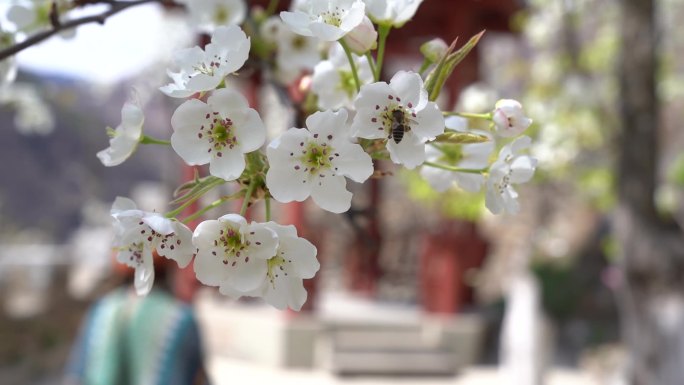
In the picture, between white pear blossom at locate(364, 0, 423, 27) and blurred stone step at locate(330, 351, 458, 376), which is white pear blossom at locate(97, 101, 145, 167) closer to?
white pear blossom at locate(364, 0, 423, 27)

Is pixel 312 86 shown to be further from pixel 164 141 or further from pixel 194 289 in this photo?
pixel 194 289

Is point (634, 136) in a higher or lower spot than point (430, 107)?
higher

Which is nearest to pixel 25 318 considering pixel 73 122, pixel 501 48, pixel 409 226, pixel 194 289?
pixel 194 289

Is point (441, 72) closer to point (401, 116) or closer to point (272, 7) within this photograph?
point (401, 116)

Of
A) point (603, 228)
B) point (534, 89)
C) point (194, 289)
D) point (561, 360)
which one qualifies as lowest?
point (561, 360)

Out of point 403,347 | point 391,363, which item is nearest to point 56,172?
point 403,347

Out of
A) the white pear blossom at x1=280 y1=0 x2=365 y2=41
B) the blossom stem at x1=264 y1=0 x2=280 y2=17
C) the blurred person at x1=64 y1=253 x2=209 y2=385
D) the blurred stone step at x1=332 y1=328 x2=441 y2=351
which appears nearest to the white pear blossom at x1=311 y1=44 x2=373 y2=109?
the white pear blossom at x1=280 y1=0 x2=365 y2=41
